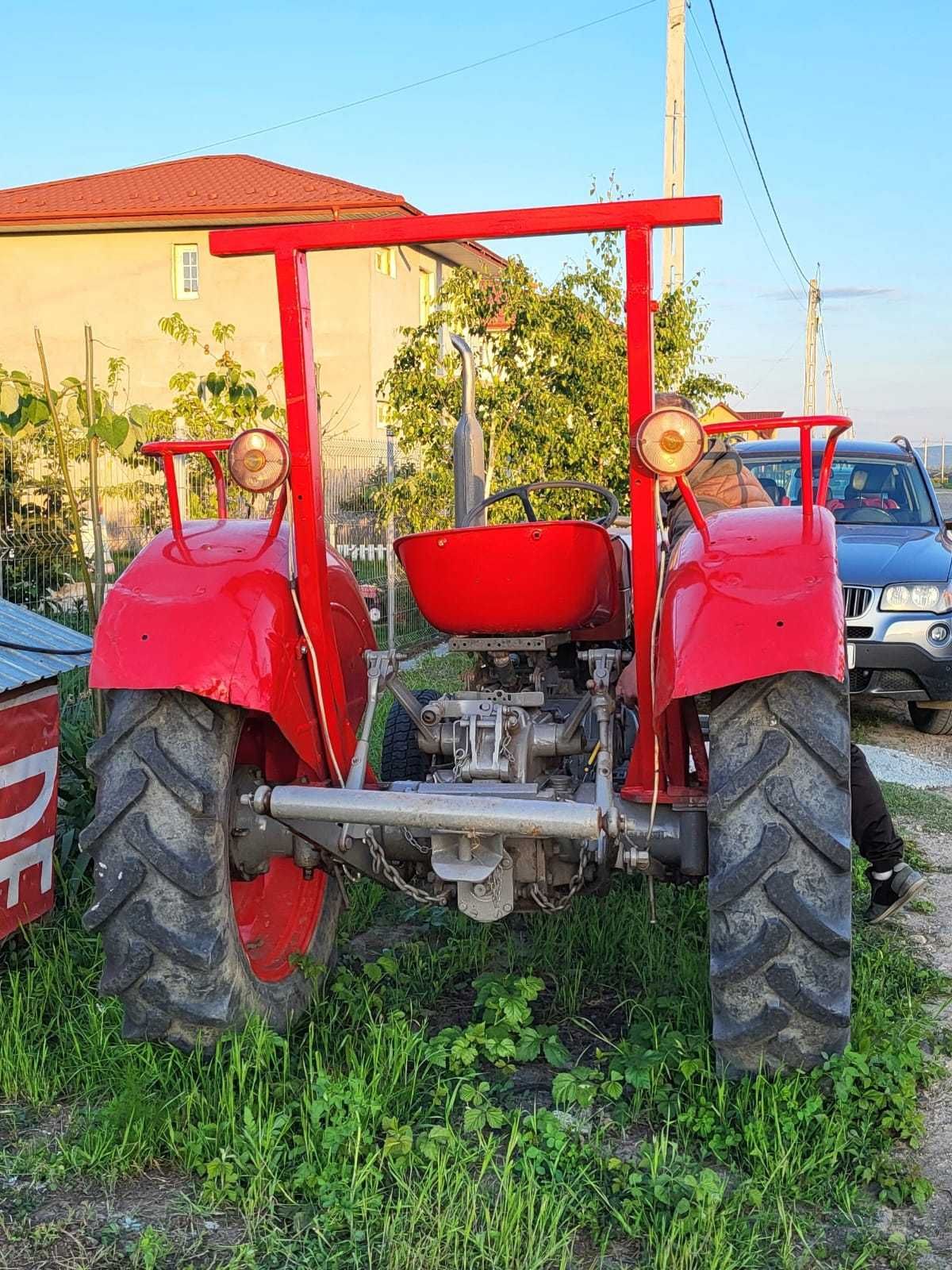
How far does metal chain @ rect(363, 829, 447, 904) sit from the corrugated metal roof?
4.22ft

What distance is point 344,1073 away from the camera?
339cm

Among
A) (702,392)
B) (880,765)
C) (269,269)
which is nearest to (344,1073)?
(880,765)

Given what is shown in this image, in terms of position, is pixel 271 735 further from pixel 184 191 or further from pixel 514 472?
pixel 184 191

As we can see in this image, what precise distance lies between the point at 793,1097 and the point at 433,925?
185cm

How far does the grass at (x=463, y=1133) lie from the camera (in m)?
2.64

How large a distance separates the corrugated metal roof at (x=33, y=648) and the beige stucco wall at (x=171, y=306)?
17148mm

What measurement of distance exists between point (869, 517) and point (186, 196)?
2010cm

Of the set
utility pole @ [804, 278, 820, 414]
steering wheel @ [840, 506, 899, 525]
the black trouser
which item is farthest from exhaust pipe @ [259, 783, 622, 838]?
utility pole @ [804, 278, 820, 414]

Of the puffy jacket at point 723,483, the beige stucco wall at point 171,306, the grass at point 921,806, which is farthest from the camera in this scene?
the beige stucco wall at point 171,306

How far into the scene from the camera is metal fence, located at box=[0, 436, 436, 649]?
8.09 m

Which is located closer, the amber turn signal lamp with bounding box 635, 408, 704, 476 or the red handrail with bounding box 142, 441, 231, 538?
the amber turn signal lamp with bounding box 635, 408, 704, 476

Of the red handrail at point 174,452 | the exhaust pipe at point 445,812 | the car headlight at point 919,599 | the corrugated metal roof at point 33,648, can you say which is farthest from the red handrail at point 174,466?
the car headlight at point 919,599

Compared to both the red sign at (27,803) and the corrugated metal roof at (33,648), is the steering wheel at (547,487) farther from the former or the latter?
the red sign at (27,803)

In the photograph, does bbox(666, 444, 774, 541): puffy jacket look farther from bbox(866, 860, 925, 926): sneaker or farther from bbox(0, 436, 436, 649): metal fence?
bbox(0, 436, 436, 649): metal fence
